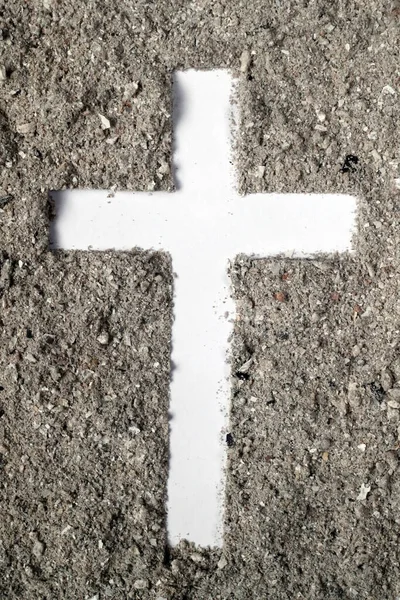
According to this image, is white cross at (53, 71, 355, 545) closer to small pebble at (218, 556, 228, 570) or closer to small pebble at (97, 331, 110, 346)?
small pebble at (218, 556, 228, 570)

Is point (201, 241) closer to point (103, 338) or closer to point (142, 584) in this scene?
point (103, 338)

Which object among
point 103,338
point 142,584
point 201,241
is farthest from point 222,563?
point 201,241

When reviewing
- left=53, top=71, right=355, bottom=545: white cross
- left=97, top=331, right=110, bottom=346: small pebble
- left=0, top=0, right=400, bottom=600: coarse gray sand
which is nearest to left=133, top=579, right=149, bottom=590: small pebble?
left=0, top=0, right=400, bottom=600: coarse gray sand

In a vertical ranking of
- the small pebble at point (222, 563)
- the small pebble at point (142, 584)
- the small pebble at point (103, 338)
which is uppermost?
the small pebble at point (103, 338)

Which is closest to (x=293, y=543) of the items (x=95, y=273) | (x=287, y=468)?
(x=287, y=468)

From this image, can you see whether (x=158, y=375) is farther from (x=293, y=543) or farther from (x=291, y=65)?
(x=291, y=65)

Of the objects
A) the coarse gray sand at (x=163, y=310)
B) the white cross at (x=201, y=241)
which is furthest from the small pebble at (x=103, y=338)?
the white cross at (x=201, y=241)

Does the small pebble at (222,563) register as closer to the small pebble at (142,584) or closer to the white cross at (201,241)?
the white cross at (201,241)
